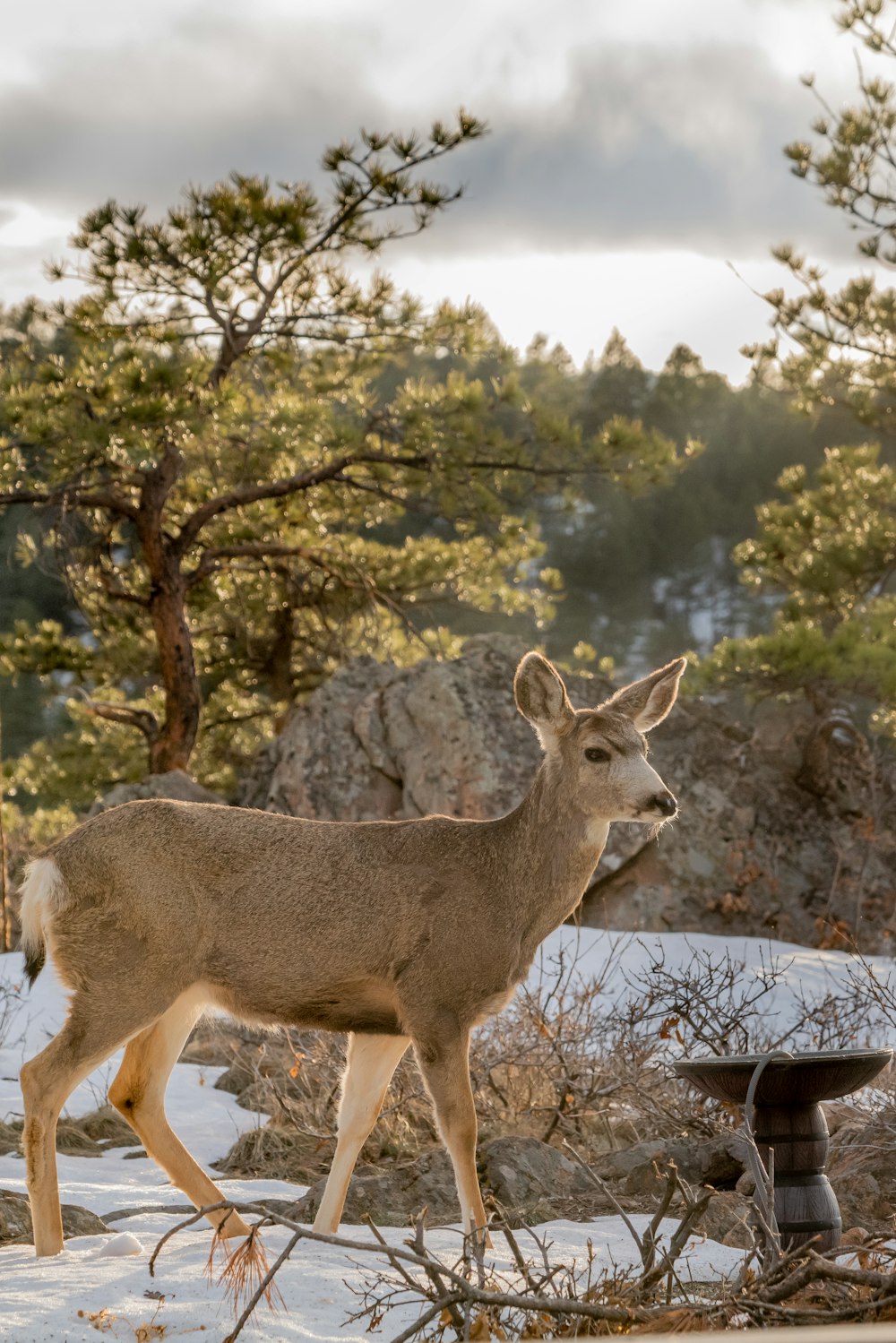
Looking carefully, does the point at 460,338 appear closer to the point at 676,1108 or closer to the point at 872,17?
the point at 872,17

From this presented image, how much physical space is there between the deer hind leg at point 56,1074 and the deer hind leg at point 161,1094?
0.76ft

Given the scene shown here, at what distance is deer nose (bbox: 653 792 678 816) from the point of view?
17.5ft

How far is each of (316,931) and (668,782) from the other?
30.1 ft

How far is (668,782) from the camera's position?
558 inches

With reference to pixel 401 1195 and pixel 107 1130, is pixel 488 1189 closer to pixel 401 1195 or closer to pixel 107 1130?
pixel 401 1195

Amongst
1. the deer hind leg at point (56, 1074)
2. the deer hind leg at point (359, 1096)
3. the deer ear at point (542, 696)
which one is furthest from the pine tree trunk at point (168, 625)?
the deer hind leg at point (56, 1074)

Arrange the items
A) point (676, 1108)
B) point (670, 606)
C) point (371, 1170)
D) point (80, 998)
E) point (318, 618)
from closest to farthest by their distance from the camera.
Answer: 1. point (80, 998)
2. point (371, 1170)
3. point (676, 1108)
4. point (318, 618)
5. point (670, 606)

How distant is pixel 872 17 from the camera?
49.9 feet

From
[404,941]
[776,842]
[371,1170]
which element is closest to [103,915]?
[404,941]

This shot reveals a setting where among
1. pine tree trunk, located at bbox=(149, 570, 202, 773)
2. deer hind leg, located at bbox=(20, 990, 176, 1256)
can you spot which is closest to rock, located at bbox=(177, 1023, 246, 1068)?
deer hind leg, located at bbox=(20, 990, 176, 1256)

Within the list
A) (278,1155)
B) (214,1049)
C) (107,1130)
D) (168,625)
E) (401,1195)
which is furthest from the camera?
(168,625)

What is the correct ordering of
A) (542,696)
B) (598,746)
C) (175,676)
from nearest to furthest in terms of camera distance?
(598,746) < (542,696) < (175,676)

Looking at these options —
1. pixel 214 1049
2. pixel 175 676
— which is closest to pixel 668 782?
pixel 214 1049

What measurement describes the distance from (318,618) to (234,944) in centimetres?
1383
